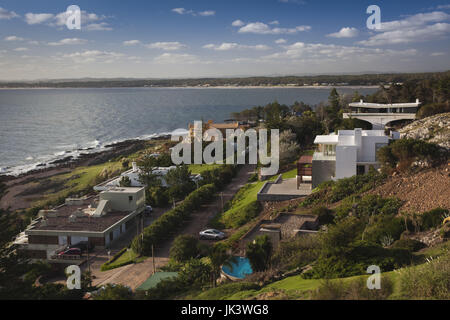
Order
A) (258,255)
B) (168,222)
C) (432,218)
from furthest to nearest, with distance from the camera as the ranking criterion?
1. (168,222)
2. (432,218)
3. (258,255)

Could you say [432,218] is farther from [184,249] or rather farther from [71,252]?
[71,252]

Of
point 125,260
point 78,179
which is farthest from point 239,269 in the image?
point 78,179

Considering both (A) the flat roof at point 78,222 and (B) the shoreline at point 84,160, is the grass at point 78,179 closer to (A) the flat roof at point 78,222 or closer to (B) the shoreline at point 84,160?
(B) the shoreline at point 84,160

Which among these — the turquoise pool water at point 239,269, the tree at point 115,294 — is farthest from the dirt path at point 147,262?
the tree at point 115,294

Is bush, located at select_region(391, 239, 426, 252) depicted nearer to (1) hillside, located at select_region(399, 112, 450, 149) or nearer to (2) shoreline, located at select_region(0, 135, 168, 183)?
(1) hillside, located at select_region(399, 112, 450, 149)

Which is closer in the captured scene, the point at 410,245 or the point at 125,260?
the point at 410,245

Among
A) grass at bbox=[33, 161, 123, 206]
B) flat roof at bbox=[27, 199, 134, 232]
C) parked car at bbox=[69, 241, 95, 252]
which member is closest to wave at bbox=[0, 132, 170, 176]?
grass at bbox=[33, 161, 123, 206]
